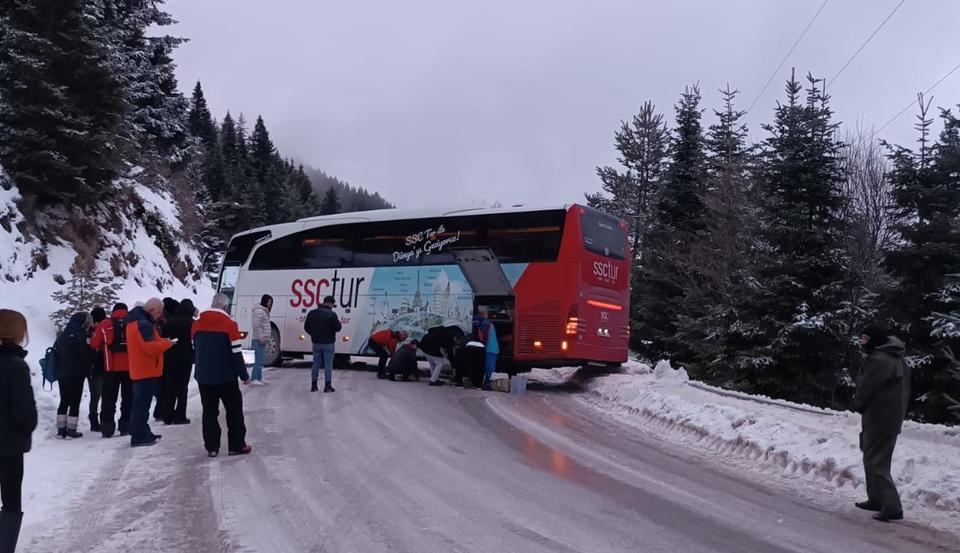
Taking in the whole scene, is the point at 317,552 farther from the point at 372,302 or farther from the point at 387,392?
the point at 372,302

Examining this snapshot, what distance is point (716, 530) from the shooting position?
20.6 feet

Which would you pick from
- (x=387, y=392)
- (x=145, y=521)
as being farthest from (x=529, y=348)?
(x=145, y=521)

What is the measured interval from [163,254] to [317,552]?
1300 inches

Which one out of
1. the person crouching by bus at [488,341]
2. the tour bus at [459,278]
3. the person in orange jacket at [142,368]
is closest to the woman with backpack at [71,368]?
the person in orange jacket at [142,368]

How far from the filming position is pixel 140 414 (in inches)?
369

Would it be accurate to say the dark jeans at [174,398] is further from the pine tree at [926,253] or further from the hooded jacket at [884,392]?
the pine tree at [926,253]

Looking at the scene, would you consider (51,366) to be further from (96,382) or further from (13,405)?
(13,405)

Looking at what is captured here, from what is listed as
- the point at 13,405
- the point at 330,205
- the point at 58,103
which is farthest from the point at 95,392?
the point at 330,205

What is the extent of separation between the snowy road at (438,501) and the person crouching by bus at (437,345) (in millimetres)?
6078

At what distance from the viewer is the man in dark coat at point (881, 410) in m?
7.02

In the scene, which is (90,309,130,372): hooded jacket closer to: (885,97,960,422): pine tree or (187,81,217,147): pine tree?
(885,97,960,422): pine tree

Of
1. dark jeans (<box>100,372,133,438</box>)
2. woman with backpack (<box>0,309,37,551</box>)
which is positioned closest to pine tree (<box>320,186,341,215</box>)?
dark jeans (<box>100,372,133,438</box>)

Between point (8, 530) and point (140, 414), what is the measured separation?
15.6ft

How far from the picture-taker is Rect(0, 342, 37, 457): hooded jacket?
4.73 metres
